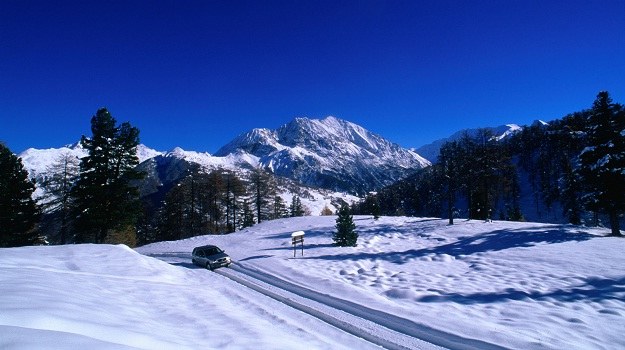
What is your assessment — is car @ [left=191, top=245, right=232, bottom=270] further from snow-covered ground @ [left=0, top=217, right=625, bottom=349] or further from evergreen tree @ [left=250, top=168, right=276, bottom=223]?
evergreen tree @ [left=250, top=168, right=276, bottom=223]

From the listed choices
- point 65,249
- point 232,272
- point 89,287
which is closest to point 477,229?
point 232,272

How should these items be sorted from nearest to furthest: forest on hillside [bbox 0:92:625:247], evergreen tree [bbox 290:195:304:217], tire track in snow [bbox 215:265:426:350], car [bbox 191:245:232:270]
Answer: tire track in snow [bbox 215:265:426:350], car [bbox 191:245:232:270], forest on hillside [bbox 0:92:625:247], evergreen tree [bbox 290:195:304:217]

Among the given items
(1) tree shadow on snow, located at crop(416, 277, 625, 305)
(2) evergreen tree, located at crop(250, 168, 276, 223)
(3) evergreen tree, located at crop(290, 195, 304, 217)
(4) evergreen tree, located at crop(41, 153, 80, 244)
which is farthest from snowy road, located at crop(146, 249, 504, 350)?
(3) evergreen tree, located at crop(290, 195, 304, 217)

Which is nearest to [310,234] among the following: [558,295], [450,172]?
[450,172]

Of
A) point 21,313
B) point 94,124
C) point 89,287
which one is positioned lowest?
point 89,287

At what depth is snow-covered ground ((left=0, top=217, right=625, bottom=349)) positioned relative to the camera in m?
6.74

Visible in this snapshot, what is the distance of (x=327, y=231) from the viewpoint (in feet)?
115

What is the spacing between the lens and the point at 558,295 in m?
13.0

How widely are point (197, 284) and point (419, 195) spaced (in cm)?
11391

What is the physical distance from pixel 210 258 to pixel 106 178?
1370 cm

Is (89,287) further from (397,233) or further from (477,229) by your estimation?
(477,229)

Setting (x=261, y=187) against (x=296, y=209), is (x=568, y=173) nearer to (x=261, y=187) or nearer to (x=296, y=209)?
(x=261, y=187)

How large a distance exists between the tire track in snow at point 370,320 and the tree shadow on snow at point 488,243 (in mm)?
8199

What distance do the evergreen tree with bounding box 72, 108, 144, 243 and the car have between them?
10532 mm
